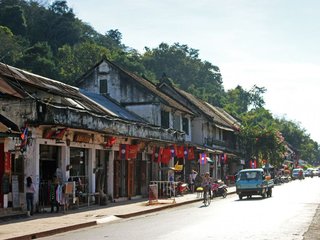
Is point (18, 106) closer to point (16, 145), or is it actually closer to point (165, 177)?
point (16, 145)

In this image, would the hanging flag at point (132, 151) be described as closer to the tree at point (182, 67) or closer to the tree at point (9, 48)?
the tree at point (9, 48)

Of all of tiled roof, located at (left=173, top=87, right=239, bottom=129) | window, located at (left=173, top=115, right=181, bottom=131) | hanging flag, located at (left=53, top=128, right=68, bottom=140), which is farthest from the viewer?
tiled roof, located at (left=173, top=87, right=239, bottom=129)

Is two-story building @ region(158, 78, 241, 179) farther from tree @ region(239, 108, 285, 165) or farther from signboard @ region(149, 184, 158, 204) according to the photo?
signboard @ region(149, 184, 158, 204)

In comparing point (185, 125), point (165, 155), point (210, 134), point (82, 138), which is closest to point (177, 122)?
point (185, 125)

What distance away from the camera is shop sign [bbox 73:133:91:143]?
25.4 metres

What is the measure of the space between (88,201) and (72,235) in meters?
10.9

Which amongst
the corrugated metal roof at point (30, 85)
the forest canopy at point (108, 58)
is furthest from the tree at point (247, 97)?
the corrugated metal roof at point (30, 85)

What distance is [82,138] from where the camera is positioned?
2589 centimetres

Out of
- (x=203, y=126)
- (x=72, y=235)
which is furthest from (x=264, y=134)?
(x=72, y=235)

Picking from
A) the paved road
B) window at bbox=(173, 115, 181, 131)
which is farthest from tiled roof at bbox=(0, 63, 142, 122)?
window at bbox=(173, 115, 181, 131)

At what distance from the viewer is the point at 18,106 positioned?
21.2 meters

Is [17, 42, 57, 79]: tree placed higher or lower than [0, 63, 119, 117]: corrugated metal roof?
higher

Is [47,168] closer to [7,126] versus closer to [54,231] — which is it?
[7,126]

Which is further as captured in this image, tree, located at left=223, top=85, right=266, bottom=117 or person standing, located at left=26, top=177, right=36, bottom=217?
tree, located at left=223, top=85, right=266, bottom=117
